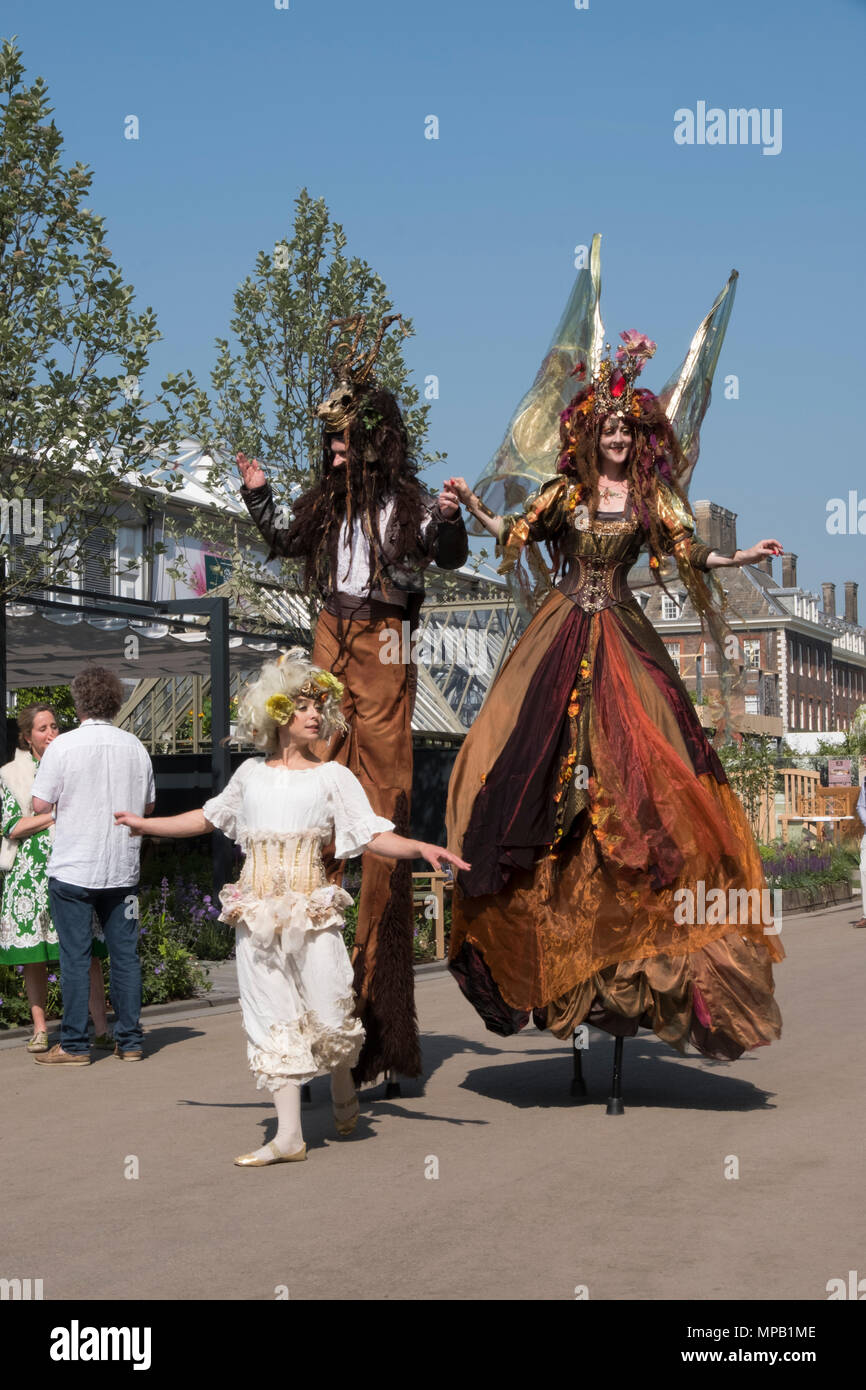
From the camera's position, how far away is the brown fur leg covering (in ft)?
23.2

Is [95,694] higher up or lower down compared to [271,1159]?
higher up

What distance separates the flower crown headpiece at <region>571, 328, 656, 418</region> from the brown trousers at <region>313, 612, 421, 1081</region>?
1.32 meters

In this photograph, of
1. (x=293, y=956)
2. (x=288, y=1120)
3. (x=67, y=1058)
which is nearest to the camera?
(x=288, y=1120)

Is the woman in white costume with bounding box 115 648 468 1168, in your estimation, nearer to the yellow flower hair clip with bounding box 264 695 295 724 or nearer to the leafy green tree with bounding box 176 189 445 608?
the yellow flower hair clip with bounding box 264 695 295 724

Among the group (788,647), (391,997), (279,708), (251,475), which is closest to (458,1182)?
(391,997)

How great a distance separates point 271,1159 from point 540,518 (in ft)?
9.90

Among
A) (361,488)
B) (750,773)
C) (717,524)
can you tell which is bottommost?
(750,773)

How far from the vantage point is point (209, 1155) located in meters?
6.09

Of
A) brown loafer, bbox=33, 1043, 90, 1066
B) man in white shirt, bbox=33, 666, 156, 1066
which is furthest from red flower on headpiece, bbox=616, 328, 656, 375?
brown loafer, bbox=33, 1043, 90, 1066

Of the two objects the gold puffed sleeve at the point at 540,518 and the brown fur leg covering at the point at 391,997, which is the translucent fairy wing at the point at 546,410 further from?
the brown fur leg covering at the point at 391,997

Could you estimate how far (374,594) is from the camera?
725 cm

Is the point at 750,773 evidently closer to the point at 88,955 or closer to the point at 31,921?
the point at 31,921
